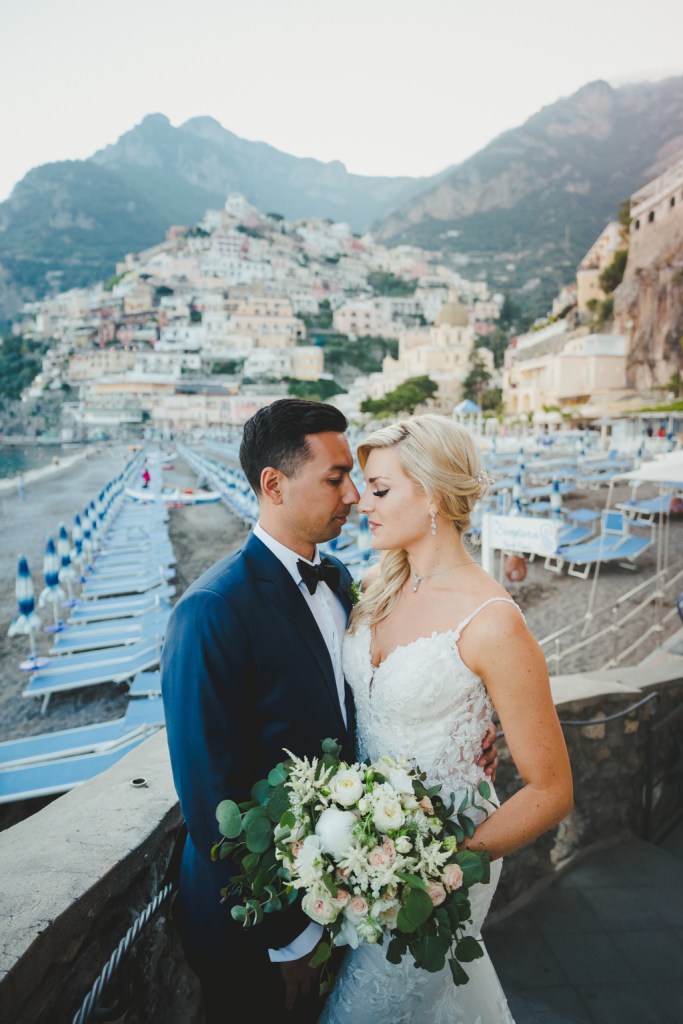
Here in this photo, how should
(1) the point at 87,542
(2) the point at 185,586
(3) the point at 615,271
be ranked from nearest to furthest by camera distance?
(2) the point at 185,586 → (1) the point at 87,542 → (3) the point at 615,271

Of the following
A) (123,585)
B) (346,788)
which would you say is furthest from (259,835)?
(123,585)

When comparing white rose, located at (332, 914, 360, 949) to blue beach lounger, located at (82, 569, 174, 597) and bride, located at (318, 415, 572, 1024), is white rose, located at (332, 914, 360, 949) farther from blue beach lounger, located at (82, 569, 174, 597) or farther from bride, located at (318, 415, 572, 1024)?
blue beach lounger, located at (82, 569, 174, 597)

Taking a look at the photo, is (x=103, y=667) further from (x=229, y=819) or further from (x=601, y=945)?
(x=229, y=819)

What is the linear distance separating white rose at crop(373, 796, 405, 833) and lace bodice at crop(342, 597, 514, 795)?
0.38 m

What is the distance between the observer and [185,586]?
10.6 metres

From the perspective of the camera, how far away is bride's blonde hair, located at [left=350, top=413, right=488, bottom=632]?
4.81 ft

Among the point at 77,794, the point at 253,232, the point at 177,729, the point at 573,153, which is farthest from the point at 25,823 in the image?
the point at 573,153

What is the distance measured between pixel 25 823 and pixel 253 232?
136 m

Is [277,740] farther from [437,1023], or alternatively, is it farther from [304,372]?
[304,372]

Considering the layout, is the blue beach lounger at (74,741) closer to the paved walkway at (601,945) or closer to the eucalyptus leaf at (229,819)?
the paved walkway at (601,945)

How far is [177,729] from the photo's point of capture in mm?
1216

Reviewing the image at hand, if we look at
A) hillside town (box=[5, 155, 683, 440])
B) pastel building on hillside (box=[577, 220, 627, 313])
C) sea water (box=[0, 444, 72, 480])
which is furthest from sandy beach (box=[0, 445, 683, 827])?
pastel building on hillside (box=[577, 220, 627, 313])

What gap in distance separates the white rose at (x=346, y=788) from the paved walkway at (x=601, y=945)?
146cm

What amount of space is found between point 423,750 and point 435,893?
0.41m
